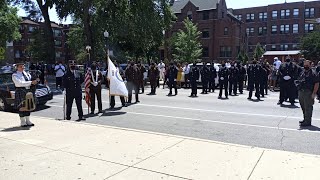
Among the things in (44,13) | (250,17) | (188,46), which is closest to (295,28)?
(250,17)

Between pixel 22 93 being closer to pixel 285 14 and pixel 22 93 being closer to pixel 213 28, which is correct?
pixel 213 28

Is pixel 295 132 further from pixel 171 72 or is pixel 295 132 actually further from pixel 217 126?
pixel 171 72

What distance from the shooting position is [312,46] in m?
39.6

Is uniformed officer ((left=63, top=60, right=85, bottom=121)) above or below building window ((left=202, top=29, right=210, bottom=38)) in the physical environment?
below

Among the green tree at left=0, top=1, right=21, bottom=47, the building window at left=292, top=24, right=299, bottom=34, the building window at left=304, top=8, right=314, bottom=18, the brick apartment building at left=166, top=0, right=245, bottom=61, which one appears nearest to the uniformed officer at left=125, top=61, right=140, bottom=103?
the green tree at left=0, top=1, right=21, bottom=47

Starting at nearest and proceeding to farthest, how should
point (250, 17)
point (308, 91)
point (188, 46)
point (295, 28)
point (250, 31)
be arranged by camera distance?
point (308, 91)
point (188, 46)
point (295, 28)
point (250, 31)
point (250, 17)

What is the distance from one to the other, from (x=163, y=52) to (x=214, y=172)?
204 ft

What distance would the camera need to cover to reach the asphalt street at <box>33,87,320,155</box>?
838 cm

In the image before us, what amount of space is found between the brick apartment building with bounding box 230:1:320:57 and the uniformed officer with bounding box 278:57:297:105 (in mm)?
60362

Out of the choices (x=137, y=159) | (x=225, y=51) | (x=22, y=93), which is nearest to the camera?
(x=137, y=159)

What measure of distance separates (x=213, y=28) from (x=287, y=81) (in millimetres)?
48908

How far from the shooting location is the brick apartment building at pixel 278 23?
7406 cm

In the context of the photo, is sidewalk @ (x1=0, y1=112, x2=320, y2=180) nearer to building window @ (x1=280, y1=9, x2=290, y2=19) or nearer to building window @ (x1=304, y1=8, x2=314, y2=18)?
building window @ (x1=304, y1=8, x2=314, y2=18)

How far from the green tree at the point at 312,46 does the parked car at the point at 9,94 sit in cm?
3192
